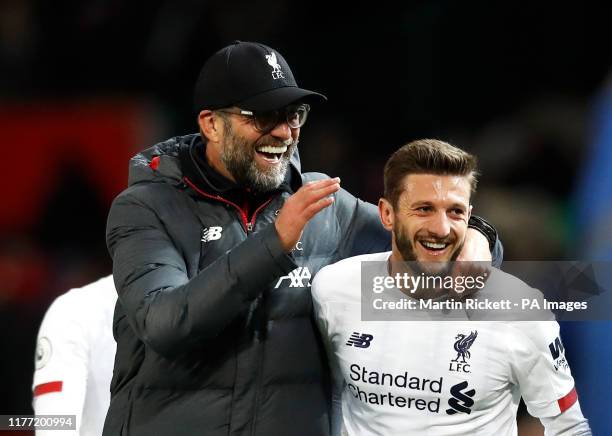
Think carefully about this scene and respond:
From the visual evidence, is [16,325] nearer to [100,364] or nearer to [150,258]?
[100,364]

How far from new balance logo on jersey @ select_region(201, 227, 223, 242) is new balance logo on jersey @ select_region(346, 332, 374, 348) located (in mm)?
520

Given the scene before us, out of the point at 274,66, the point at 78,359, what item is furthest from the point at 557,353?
the point at 78,359

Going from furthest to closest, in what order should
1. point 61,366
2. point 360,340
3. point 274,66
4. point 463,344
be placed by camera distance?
1. point 61,366
2. point 274,66
3. point 360,340
4. point 463,344

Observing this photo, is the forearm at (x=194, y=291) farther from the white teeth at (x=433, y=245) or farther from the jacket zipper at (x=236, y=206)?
the white teeth at (x=433, y=245)

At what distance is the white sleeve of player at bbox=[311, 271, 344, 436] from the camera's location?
3482 millimetres

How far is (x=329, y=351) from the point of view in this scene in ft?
11.5

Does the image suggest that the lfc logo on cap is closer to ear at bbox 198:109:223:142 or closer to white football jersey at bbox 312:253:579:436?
ear at bbox 198:109:223:142

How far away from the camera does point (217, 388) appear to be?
3320 millimetres

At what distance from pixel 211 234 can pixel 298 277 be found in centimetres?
31

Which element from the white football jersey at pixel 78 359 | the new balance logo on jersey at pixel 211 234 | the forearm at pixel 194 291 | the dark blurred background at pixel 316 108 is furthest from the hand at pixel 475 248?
the dark blurred background at pixel 316 108

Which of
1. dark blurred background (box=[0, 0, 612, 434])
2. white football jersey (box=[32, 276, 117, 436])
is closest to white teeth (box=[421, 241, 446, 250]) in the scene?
white football jersey (box=[32, 276, 117, 436])

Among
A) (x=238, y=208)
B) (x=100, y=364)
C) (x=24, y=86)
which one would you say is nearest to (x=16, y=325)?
(x=24, y=86)

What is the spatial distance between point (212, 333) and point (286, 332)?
0.35m

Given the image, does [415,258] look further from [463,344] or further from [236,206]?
[236,206]
